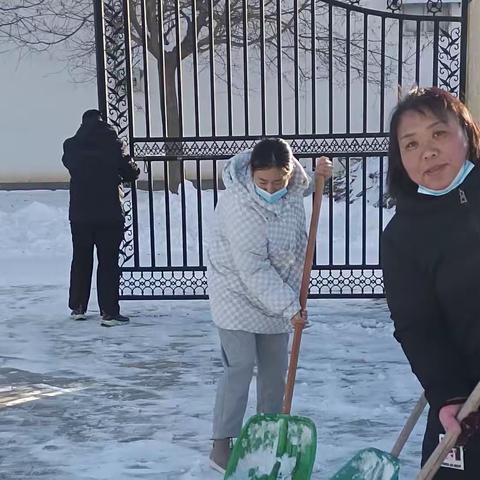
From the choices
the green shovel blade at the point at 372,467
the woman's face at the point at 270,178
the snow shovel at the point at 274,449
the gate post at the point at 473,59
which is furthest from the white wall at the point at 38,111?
the green shovel blade at the point at 372,467

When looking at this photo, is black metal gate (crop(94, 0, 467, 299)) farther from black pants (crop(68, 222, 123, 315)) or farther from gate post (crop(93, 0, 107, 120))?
black pants (crop(68, 222, 123, 315))

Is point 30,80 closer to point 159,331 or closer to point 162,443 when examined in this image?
point 159,331

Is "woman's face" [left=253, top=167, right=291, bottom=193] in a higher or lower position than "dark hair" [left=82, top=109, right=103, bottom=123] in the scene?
lower

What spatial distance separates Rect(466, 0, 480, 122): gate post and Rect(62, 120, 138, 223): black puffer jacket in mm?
2660

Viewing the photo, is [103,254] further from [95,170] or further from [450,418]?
[450,418]

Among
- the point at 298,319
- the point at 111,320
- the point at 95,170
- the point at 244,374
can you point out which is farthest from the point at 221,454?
the point at 95,170

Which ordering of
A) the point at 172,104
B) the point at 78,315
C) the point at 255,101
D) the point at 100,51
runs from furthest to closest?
1. the point at 255,101
2. the point at 172,104
3. the point at 78,315
4. the point at 100,51

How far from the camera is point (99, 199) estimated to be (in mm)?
5926

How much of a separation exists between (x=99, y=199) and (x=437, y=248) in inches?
166

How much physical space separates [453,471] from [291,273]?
4.36ft

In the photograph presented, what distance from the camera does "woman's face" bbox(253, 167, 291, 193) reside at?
3.25 metres

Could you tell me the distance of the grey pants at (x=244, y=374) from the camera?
3.44m

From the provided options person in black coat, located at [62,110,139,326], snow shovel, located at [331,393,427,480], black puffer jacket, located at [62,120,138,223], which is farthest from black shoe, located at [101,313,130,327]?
snow shovel, located at [331,393,427,480]

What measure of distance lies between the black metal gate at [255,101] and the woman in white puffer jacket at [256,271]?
0.99 meters
